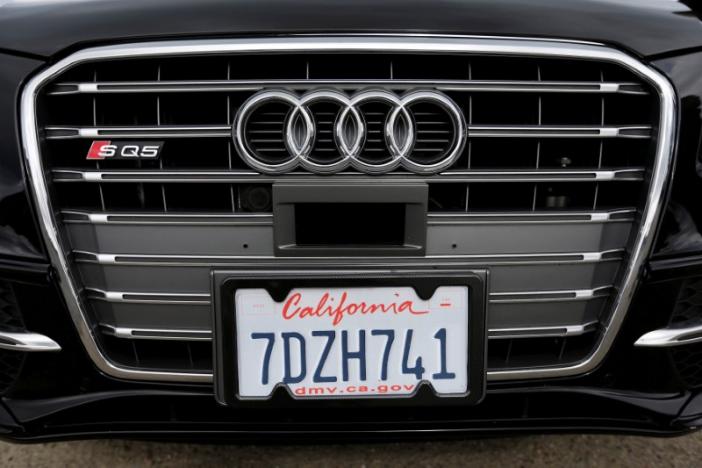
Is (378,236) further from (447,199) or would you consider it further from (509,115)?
(509,115)

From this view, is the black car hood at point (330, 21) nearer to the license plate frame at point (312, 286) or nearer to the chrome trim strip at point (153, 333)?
the license plate frame at point (312, 286)

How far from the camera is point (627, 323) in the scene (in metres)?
1.41

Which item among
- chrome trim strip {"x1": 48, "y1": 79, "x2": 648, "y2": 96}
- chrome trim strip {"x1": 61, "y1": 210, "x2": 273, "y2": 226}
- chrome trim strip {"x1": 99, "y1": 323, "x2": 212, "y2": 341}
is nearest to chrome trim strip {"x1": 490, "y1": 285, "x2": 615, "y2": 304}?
chrome trim strip {"x1": 48, "y1": 79, "x2": 648, "y2": 96}

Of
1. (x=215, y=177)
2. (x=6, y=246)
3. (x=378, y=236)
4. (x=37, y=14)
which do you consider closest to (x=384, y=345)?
(x=378, y=236)

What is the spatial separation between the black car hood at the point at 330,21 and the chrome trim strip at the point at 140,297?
20.9 inches

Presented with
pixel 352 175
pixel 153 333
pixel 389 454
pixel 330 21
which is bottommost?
pixel 389 454

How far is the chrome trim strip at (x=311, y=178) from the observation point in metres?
1.32

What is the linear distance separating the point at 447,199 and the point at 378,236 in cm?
18

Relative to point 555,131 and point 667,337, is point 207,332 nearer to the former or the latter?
point 555,131

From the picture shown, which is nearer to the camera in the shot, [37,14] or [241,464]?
[37,14]

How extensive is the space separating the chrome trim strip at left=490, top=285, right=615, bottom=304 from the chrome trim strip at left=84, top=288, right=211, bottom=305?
2.26 ft

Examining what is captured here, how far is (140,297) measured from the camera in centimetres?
142

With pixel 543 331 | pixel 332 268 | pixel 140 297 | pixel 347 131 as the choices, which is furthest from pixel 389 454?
pixel 347 131

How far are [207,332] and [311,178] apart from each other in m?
0.43
